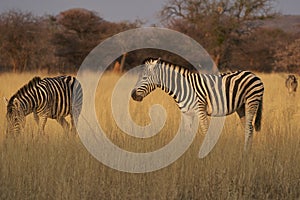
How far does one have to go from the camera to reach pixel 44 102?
619 cm

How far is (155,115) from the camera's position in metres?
6.43

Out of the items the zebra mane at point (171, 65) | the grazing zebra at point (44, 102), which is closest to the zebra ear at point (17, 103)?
the grazing zebra at point (44, 102)

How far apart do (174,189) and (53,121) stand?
433 centimetres

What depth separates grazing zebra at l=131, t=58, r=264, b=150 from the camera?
19.2 feet

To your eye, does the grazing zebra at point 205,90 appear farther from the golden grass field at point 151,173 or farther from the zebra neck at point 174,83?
the golden grass field at point 151,173

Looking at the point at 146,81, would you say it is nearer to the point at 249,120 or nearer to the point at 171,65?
the point at 171,65

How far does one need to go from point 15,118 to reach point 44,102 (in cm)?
97

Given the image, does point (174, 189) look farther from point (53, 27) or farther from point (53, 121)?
point (53, 27)

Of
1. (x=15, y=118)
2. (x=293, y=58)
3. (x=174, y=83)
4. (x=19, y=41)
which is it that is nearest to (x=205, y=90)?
(x=174, y=83)

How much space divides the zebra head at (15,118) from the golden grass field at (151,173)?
158mm

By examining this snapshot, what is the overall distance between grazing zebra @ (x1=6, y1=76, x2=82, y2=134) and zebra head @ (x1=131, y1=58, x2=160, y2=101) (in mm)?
1102

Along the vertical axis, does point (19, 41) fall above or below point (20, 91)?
above

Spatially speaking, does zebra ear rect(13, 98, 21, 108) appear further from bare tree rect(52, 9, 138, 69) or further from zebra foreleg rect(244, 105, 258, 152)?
bare tree rect(52, 9, 138, 69)

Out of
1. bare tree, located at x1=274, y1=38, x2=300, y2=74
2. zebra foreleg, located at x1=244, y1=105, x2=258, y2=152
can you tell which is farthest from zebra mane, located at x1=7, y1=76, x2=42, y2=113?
bare tree, located at x1=274, y1=38, x2=300, y2=74
